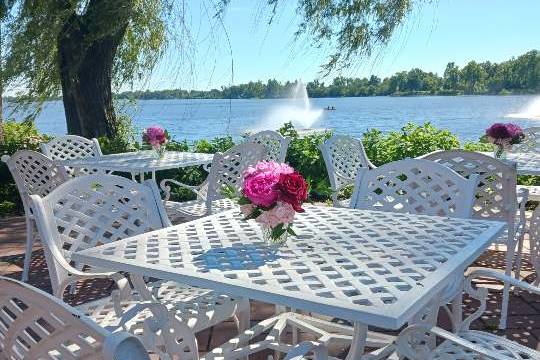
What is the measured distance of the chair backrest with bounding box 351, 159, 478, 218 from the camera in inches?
95.1

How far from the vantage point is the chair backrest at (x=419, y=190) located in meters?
2.42

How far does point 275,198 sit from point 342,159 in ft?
9.23

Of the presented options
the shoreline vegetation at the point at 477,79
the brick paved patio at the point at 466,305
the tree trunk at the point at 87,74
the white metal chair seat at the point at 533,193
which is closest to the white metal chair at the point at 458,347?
the brick paved patio at the point at 466,305

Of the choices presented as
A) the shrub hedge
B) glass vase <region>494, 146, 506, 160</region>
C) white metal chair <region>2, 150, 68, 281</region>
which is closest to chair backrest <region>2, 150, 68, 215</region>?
white metal chair <region>2, 150, 68, 281</region>

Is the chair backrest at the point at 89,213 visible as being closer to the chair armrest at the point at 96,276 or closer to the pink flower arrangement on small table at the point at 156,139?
the chair armrest at the point at 96,276

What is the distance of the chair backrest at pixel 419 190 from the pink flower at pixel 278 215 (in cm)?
89

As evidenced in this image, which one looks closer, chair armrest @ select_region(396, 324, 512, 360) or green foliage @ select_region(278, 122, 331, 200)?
chair armrest @ select_region(396, 324, 512, 360)

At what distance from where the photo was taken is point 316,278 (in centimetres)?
153

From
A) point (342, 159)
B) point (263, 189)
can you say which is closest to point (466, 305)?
point (342, 159)

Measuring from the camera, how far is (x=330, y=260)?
1696 millimetres

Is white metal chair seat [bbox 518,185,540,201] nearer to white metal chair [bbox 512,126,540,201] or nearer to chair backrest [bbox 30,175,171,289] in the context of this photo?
white metal chair [bbox 512,126,540,201]

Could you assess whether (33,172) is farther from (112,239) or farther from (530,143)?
(530,143)

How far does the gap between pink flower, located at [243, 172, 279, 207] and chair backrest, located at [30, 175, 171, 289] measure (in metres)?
0.70

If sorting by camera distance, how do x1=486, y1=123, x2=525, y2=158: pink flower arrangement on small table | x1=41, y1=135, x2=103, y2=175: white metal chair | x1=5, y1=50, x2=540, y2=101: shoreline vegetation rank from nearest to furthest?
x1=486, y1=123, x2=525, y2=158: pink flower arrangement on small table → x1=41, y1=135, x2=103, y2=175: white metal chair → x1=5, y1=50, x2=540, y2=101: shoreline vegetation
